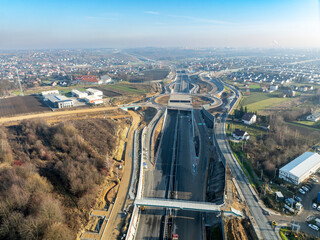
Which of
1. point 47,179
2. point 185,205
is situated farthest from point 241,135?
point 47,179

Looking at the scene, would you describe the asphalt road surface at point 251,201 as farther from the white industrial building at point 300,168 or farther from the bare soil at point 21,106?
the bare soil at point 21,106

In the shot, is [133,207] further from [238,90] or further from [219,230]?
[238,90]

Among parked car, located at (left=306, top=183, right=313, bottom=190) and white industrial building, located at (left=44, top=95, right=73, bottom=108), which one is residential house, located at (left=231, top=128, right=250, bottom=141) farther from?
white industrial building, located at (left=44, top=95, right=73, bottom=108)

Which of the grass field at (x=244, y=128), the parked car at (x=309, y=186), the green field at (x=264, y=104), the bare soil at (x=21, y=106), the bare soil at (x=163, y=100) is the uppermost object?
the green field at (x=264, y=104)

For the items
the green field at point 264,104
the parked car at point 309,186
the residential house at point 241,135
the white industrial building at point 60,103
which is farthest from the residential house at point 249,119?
the white industrial building at point 60,103

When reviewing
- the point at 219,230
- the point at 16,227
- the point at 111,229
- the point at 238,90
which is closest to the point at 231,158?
the point at 219,230

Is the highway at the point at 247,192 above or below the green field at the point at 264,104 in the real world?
below

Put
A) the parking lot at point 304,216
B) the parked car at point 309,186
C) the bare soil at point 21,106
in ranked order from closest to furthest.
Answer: the parking lot at point 304,216
the parked car at point 309,186
the bare soil at point 21,106

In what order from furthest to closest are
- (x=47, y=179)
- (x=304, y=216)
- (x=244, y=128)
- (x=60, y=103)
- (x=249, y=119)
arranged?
(x=60, y=103) → (x=249, y=119) → (x=244, y=128) → (x=47, y=179) → (x=304, y=216)

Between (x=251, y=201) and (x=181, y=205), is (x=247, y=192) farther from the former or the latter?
(x=181, y=205)
